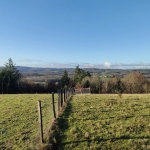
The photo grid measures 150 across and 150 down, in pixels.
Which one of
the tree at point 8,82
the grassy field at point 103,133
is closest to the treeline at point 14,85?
the tree at point 8,82

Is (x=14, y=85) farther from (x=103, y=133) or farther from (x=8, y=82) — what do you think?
(x=103, y=133)

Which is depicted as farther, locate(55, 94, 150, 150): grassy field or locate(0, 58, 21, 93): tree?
locate(0, 58, 21, 93): tree

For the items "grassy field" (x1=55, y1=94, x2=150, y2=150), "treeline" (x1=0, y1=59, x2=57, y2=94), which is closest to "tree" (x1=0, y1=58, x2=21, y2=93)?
"treeline" (x1=0, y1=59, x2=57, y2=94)

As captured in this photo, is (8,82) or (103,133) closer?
(103,133)

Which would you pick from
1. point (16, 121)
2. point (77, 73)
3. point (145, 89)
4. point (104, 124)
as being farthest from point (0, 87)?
point (104, 124)

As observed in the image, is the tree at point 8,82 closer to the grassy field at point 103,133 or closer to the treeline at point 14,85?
the treeline at point 14,85

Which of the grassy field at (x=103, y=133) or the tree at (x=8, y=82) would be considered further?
the tree at (x=8, y=82)

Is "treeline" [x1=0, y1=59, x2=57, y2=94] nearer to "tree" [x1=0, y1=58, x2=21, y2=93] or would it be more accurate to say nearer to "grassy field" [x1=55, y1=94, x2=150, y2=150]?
"tree" [x1=0, y1=58, x2=21, y2=93]

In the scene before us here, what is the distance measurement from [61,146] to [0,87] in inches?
1978

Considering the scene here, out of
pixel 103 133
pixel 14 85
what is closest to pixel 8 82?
pixel 14 85

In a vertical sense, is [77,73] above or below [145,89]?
above

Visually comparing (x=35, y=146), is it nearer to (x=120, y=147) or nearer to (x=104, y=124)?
(x=120, y=147)

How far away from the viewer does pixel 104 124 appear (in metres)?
8.82

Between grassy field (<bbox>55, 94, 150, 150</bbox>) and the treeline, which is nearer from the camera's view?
grassy field (<bbox>55, 94, 150, 150</bbox>)
